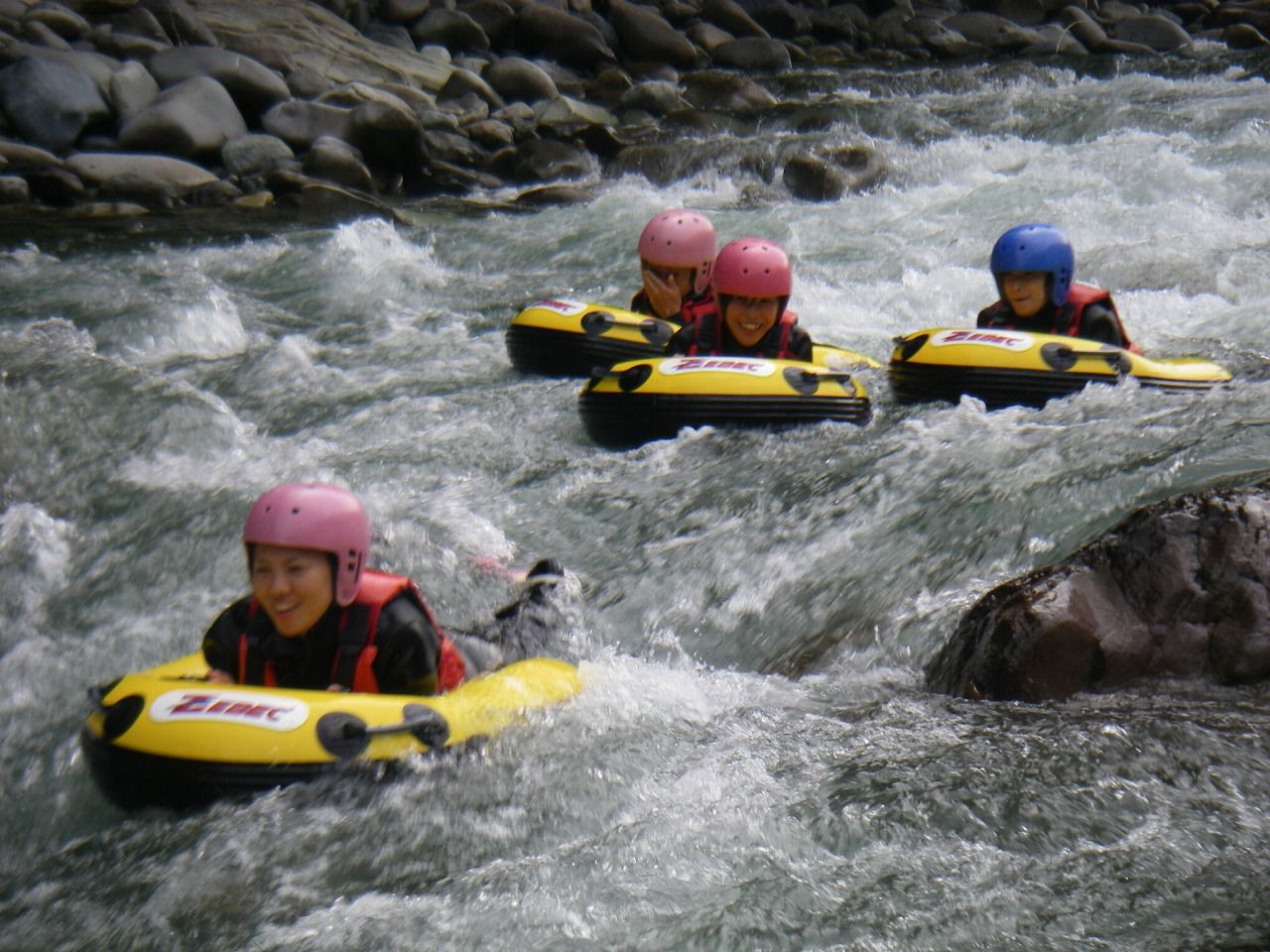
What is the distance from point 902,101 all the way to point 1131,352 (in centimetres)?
1037

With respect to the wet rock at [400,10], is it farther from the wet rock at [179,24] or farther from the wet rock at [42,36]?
the wet rock at [42,36]

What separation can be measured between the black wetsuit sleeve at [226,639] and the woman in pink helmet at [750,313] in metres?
3.49

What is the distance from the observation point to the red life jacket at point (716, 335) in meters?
7.34

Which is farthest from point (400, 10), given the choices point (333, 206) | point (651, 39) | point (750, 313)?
point (750, 313)

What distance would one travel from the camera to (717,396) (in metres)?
6.81

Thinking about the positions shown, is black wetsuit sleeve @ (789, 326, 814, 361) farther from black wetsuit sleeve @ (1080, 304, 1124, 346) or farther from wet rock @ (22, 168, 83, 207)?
wet rock @ (22, 168, 83, 207)

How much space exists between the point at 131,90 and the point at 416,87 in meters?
3.85

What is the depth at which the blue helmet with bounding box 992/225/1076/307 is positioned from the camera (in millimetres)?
7168

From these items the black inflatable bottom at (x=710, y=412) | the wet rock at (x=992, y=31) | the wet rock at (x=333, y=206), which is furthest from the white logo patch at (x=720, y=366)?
the wet rock at (x=992, y=31)

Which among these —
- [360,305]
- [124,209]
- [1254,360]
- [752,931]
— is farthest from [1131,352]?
[124,209]

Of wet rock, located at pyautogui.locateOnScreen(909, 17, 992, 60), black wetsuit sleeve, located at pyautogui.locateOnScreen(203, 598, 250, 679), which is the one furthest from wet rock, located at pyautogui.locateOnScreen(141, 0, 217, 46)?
black wetsuit sleeve, located at pyautogui.locateOnScreen(203, 598, 250, 679)

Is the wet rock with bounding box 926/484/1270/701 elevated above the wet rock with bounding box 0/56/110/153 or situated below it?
above

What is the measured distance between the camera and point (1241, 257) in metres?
9.60

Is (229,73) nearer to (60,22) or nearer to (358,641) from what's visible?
(60,22)
